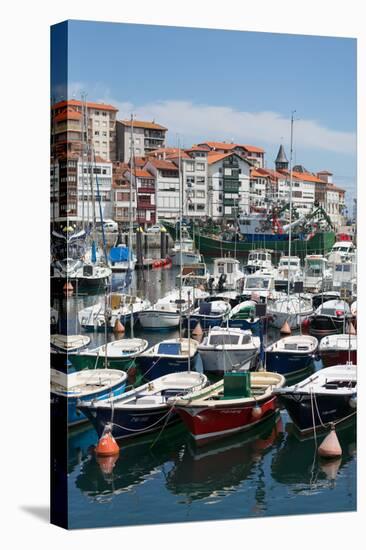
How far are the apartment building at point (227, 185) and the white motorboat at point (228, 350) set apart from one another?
3216mm

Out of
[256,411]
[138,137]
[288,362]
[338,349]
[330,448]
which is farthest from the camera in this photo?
[288,362]

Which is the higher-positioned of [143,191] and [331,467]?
[143,191]

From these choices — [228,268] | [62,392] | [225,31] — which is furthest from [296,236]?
[62,392]

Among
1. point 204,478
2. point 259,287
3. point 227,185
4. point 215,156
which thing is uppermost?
point 215,156

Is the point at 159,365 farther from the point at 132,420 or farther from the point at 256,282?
the point at 256,282

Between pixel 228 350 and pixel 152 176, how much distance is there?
4470 millimetres

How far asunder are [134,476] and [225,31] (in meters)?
6.45

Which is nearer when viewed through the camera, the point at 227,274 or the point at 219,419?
the point at 219,419

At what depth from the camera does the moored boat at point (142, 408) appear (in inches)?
701

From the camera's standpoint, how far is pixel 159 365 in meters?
20.5

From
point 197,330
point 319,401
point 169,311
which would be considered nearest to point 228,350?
point 197,330

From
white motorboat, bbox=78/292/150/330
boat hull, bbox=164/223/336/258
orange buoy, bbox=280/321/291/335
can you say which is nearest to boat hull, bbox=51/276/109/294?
white motorboat, bbox=78/292/150/330

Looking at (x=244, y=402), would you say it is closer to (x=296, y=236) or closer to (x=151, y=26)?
(x=151, y=26)

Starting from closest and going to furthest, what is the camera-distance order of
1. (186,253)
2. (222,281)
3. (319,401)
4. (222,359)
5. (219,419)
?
(219,419) → (319,401) → (222,359) → (222,281) → (186,253)
